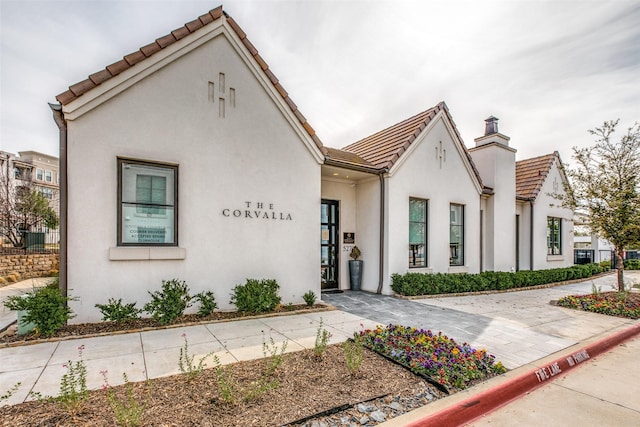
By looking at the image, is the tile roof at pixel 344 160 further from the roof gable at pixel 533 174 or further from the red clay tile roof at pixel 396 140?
the roof gable at pixel 533 174

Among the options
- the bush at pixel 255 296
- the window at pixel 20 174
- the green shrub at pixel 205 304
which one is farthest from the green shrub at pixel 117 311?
the window at pixel 20 174

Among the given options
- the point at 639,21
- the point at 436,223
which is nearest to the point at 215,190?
the point at 436,223

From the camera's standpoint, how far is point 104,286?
18.6ft

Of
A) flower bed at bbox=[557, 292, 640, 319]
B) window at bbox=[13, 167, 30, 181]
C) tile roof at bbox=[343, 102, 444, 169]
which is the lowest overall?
flower bed at bbox=[557, 292, 640, 319]

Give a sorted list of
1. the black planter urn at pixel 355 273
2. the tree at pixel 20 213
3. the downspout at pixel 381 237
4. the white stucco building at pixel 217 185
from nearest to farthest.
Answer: the white stucco building at pixel 217 185
the downspout at pixel 381 237
the black planter urn at pixel 355 273
the tree at pixel 20 213

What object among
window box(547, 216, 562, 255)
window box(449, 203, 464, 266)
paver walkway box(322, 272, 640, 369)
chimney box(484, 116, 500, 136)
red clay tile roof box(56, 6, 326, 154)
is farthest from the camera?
window box(547, 216, 562, 255)

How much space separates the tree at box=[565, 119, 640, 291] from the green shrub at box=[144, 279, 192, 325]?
11.9 metres

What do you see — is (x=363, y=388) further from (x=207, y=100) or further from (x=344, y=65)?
(x=344, y=65)

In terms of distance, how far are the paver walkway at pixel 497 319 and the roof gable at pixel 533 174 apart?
715cm

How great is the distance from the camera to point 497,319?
22.8 ft

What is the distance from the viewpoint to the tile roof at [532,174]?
49.6 ft

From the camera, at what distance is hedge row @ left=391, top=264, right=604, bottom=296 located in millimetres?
9281

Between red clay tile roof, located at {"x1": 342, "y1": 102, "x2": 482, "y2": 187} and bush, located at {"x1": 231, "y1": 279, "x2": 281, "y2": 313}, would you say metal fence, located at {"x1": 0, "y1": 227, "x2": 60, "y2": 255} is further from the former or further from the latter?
red clay tile roof, located at {"x1": 342, "y1": 102, "x2": 482, "y2": 187}

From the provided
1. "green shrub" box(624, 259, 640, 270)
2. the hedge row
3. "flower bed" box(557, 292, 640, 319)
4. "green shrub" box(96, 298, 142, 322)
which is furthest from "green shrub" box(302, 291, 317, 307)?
"green shrub" box(624, 259, 640, 270)
